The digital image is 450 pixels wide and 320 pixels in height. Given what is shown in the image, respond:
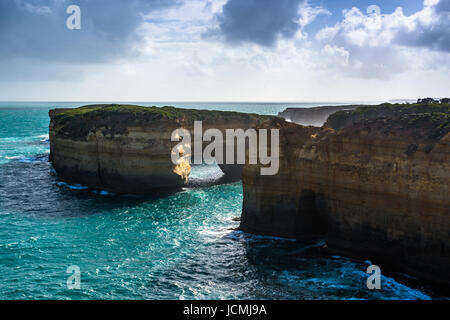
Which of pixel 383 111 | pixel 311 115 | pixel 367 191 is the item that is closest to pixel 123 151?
pixel 367 191

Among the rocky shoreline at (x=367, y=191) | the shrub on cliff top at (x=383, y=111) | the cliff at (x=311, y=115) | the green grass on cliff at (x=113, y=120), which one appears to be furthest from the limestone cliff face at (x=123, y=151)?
the cliff at (x=311, y=115)

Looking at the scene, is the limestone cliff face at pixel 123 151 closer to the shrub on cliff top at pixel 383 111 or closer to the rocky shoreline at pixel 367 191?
the rocky shoreline at pixel 367 191

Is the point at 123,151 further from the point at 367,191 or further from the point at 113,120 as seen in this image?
the point at 367,191

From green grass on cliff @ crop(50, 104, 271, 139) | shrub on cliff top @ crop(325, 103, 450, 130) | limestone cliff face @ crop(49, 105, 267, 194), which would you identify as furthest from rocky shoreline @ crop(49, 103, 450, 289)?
green grass on cliff @ crop(50, 104, 271, 139)

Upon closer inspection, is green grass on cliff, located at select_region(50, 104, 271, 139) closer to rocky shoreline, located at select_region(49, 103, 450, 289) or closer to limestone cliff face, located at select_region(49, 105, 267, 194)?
limestone cliff face, located at select_region(49, 105, 267, 194)
